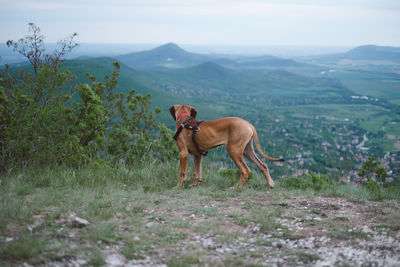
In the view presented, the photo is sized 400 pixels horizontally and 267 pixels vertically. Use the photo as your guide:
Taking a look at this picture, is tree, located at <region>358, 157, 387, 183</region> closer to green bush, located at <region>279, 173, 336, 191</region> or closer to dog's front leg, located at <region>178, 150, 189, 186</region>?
green bush, located at <region>279, 173, 336, 191</region>

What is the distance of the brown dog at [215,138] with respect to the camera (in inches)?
234

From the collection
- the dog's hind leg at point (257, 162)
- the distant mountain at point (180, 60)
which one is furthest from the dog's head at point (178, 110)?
the distant mountain at point (180, 60)

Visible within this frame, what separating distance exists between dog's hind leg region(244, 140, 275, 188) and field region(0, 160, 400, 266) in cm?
19

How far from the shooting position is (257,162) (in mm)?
6438

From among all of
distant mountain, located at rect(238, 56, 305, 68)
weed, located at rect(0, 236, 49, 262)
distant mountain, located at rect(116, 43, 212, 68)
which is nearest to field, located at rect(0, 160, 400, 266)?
weed, located at rect(0, 236, 49, 262)

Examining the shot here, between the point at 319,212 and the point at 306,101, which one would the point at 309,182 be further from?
the point at 306,101

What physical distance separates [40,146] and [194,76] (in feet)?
319

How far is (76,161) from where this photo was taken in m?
6.73

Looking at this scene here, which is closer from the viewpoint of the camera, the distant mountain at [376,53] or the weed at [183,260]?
the weed at [183,260]

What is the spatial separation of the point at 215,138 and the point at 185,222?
2.16m

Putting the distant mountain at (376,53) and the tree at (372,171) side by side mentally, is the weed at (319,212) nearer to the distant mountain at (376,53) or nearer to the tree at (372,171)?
the tree at (372,171)

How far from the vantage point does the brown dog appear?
19.5 ft

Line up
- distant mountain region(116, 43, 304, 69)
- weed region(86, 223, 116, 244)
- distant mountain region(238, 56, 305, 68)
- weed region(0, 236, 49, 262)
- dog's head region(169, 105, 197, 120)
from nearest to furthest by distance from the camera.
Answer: weed region(0, 236, 49, 262)
weed region(86, 223, 116, 244)
dog's head region(169, 105, 197, 120)
distant mountain region(238, 56, 305, 68)
distant mountain region(116, 43, 304, 69)

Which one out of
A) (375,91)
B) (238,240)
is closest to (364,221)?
(238,240)
